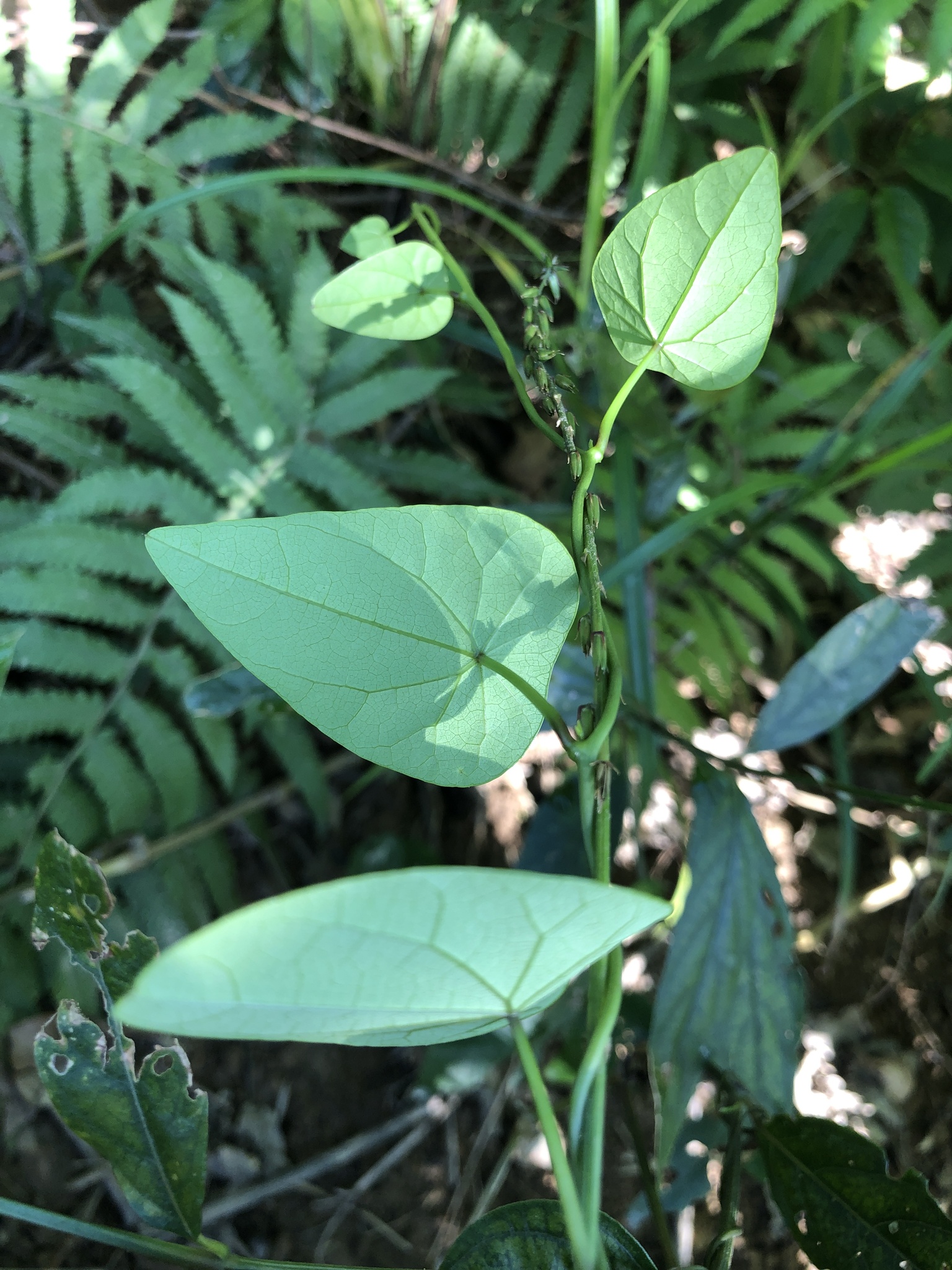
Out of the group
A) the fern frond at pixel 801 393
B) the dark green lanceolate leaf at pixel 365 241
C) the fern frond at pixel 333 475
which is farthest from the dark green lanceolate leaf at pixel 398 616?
the fern frond at pixel 801 393

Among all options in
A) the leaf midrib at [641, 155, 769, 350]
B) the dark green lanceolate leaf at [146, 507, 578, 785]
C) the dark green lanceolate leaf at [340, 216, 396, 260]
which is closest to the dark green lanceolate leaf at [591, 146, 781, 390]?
the leaf midrib at [641, 155, 769, 350]

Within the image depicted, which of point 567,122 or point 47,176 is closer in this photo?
point 47,176

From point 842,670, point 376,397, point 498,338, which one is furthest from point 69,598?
point 842,670

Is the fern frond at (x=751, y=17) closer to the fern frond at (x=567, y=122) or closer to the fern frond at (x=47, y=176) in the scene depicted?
the fern frond at (x=567, y=122)

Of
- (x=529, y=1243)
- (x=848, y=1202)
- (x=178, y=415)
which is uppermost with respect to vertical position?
(x=178, y=415)

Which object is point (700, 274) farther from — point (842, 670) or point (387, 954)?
point (842, 670)
